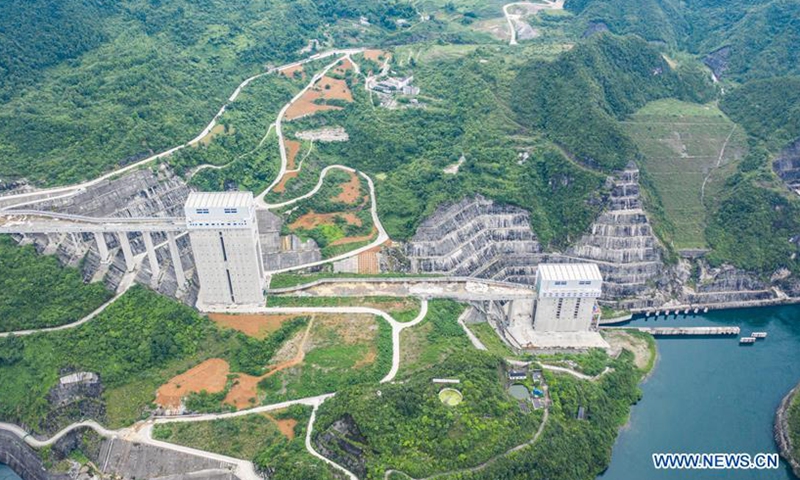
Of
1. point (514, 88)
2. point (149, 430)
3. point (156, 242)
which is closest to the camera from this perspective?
point (149, 430)

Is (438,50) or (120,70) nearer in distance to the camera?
(120,70)

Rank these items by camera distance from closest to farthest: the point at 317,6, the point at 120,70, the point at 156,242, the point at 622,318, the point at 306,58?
the point at 156,242, the point at 622,318, the point at 120,70, the point at 306,58, the point at 317,6

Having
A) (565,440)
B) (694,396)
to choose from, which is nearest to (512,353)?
(565,440)

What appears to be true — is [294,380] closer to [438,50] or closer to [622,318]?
[622,318]

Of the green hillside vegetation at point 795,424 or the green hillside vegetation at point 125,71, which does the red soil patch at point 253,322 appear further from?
the green hillside vegetation at point 795,424

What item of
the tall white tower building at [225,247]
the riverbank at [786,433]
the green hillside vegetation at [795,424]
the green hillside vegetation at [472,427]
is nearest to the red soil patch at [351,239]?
the tall white tower building at [225,247]
